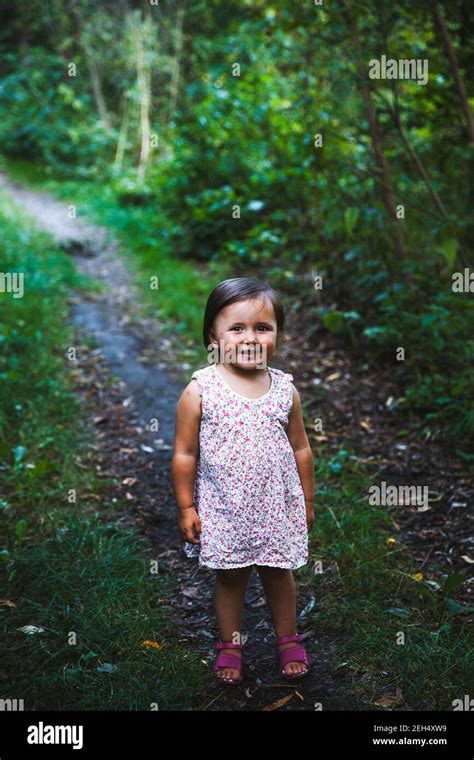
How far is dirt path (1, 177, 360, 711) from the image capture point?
251 centimetres

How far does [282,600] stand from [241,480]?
0.54 metres

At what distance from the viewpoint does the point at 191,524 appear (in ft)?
7.73

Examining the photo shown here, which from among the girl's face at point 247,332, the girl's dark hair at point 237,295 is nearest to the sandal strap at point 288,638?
the girl's face at point 247,332

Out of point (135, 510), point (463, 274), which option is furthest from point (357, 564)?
point (463, 274)

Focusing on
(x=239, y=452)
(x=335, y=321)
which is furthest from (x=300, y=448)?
(x=335, y=321)

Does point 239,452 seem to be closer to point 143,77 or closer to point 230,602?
point 230,602

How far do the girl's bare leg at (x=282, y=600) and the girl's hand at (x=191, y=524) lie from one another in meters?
0.27

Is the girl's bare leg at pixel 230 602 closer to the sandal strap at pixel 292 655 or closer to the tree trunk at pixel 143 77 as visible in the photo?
the sandal strap at pixel 292 655

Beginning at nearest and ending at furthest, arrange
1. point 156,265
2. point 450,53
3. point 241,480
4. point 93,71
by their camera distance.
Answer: point 241,480 < point 450,53 < point 156,265 < point 93,71

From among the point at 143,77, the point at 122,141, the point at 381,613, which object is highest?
the point at 143,77

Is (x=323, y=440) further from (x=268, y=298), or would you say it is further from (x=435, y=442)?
(x=268, y=298)

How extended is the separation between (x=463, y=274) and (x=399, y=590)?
264cm

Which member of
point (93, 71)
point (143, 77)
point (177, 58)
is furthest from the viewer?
point (93, 71)

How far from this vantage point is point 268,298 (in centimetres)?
239
